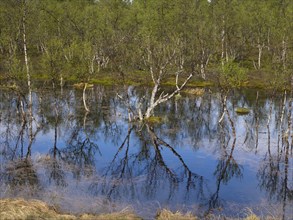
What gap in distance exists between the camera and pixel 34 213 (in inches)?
865

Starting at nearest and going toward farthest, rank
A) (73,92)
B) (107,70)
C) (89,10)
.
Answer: (73,92) → (107,70) → (89,10)

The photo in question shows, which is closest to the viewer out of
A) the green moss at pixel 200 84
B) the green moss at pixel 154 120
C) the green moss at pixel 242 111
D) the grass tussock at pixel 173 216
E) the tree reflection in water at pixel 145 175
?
the grass tussock at pixel 173 216

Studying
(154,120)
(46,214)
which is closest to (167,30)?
(154,120)

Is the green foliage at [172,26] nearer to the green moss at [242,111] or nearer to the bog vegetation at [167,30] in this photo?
the bog vegetation at [167,30]

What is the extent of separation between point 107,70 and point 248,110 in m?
51.9

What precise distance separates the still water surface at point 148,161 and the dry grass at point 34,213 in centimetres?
246

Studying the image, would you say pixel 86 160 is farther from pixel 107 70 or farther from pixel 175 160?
pixel 107 70

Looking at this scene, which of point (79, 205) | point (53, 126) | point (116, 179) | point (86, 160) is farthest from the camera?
point (53, 126)

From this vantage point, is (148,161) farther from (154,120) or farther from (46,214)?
(46,214)

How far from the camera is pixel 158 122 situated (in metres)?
55.0

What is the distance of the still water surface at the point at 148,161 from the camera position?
29406 mm

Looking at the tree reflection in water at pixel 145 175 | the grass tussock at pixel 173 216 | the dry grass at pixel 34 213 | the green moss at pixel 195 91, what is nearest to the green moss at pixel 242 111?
the green moss at pixel 195 91

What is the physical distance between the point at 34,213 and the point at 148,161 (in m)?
19.0

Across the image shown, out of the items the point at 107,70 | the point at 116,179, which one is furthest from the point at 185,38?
the point at 116,179
